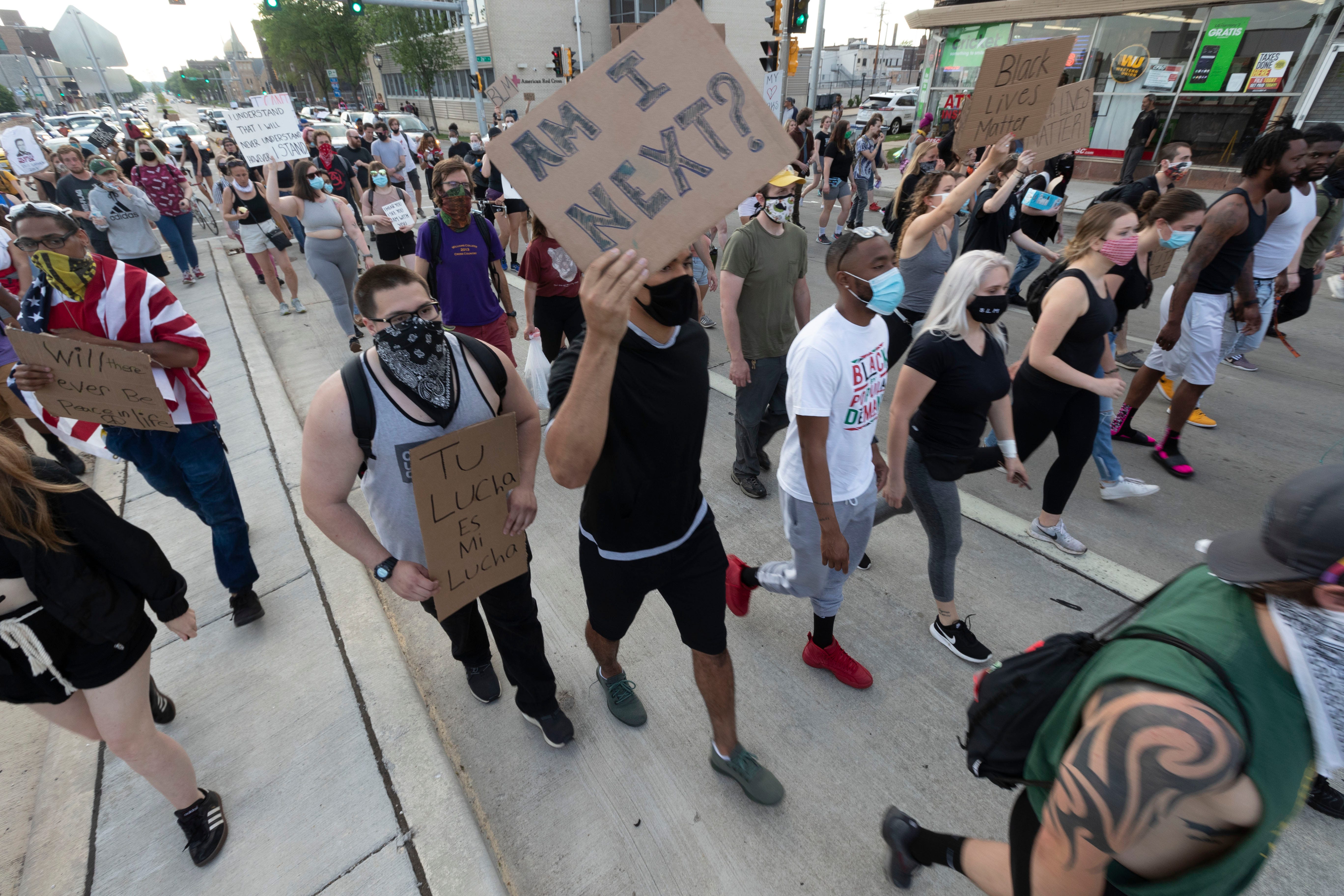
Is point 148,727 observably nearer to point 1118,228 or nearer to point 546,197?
point 546,197

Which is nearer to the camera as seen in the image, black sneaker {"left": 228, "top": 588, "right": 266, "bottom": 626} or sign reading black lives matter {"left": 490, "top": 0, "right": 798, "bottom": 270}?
sign reading black lives matter {"left": 490, "top": 0, "right": 798, "bottom": 270}

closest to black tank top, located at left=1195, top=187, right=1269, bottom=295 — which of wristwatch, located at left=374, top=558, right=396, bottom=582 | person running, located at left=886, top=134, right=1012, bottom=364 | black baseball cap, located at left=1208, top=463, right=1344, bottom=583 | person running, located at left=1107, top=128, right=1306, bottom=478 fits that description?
person running, located at left=1107, top=128, right=1306, bottom=478

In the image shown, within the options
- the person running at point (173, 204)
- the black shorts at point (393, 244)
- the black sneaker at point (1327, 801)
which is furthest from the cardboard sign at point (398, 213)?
the black sneaker at point (1327, 801)

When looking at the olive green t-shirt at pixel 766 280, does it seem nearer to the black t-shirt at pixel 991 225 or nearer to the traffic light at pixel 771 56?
the black t-shirt at pixel 991 225

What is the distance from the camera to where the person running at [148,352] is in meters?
2.69

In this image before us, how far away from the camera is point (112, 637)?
1.94m

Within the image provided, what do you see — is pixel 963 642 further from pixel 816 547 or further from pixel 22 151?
pixel 22 151

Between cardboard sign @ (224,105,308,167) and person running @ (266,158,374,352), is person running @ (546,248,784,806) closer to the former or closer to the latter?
person running @ (266,158,374,352)

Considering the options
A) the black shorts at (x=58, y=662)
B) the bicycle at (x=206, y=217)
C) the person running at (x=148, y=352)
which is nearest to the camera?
the black shorts at (x=58, y=662)

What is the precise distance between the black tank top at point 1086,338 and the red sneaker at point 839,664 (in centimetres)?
181

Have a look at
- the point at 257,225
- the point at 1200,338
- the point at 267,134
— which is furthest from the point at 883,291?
the point at 267,134

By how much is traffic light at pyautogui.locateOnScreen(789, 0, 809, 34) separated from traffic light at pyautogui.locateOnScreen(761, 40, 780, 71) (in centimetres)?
106

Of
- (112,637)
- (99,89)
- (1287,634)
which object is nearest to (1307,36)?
(1287,634)

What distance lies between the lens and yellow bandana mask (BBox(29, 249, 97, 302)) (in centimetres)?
262
